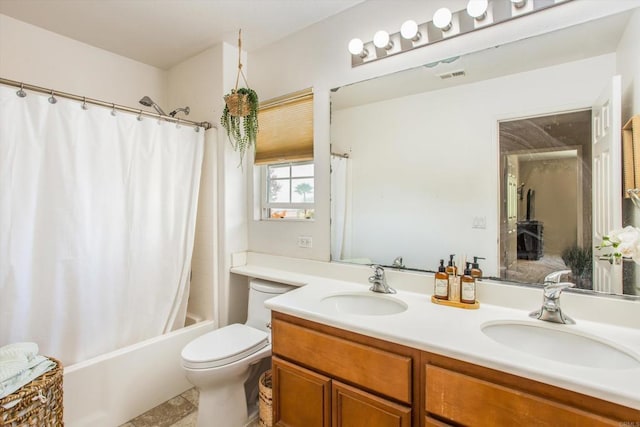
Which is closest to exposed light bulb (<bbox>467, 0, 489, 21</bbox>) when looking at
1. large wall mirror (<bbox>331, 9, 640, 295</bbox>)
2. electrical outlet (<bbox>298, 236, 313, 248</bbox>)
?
large wall mirror (<bbox>331, 9, 640, 295</bbox>)

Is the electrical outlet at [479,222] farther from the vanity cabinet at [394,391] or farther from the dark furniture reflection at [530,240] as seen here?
the vanity cabinet at [394,391]

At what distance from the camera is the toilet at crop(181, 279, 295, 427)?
154 cm

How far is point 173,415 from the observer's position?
1.81m

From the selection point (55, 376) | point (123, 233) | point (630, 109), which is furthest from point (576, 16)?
point (55, 376)

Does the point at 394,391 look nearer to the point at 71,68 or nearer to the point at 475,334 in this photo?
the point at 475,334

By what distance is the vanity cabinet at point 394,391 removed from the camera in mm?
837

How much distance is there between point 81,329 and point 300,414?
1327mm

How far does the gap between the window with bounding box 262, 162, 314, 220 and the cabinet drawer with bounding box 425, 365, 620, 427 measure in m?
1.27

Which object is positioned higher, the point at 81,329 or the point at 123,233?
the point at 123,233

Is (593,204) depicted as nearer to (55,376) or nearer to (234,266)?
(234,266)

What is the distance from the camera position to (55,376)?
1.34 m

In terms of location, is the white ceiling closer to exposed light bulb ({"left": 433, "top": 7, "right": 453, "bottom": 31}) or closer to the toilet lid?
exposed light bulb ({"left": 433, "top": 7, "right": 453, "bottom": 31})

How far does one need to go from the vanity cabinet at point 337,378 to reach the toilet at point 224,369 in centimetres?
29

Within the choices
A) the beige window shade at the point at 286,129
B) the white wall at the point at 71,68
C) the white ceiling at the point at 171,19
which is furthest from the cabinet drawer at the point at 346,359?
the white wall at the point at 71,68
